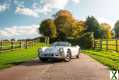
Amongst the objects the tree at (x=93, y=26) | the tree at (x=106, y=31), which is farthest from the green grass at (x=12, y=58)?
the tree at (x=106, y=31)

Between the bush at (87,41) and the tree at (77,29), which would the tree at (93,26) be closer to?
the tree at (77,29)

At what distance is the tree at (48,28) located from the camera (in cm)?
9426

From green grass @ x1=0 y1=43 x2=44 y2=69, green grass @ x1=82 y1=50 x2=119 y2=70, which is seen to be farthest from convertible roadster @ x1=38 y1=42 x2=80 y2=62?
green grass @ x1=82 y1=50 x2=119 y2=70

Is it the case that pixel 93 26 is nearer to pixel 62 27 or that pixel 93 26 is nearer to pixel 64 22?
pixel 64 22

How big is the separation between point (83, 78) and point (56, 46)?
913 cm

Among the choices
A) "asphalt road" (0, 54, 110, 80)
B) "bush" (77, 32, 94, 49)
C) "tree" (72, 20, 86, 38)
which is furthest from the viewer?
"tree" (72, 20, 86, 38)

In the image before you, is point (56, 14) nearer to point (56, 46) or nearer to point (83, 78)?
point (56, 46)

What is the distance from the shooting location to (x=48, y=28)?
98.6m

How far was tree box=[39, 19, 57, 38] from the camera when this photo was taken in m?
94.3

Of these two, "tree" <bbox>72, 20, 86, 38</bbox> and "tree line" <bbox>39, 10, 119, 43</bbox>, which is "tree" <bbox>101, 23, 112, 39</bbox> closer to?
"tree line" <bbox>39, 10, 119, 43</bbox>

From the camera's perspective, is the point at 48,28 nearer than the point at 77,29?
No

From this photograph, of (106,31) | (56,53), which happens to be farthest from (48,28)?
(56,53)

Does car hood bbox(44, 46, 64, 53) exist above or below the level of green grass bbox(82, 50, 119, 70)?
above

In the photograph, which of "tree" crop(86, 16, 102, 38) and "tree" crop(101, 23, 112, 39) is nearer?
"tree" crop(86, 16, 102, 38)
